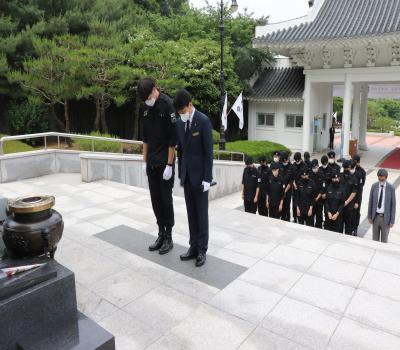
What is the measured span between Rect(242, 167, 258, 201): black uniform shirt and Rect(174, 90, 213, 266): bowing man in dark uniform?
13.8ft

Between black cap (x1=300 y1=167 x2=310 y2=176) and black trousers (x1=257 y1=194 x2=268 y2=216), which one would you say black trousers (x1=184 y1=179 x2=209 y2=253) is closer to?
black cap (x1=300 y1=167 x2=310 y2=176)

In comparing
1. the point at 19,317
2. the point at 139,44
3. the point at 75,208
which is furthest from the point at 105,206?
the point at 139,44

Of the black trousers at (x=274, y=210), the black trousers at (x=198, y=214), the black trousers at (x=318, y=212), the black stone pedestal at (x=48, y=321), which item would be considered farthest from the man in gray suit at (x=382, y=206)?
the black stone pedestal at (x=48, y=321)

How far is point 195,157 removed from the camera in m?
3.95

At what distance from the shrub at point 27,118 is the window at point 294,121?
41.2 feet

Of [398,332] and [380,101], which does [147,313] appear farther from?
[380,101]

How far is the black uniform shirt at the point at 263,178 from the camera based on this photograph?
8.04m

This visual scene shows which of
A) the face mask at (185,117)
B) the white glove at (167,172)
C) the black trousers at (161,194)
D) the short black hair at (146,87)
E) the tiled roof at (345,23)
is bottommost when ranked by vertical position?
the black trousers at (161,194)

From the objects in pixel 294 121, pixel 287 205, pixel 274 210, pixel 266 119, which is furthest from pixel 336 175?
pixel 266 119

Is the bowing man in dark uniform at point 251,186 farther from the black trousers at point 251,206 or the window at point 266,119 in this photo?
the window at point 266,119

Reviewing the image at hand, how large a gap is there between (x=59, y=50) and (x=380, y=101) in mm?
43677

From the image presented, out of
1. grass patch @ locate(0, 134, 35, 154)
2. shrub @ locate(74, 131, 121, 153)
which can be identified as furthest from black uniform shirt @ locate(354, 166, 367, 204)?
grass patch @ locate(0, 134, 35, 154)

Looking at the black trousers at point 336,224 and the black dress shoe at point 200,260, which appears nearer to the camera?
the black dress shoe at point 200,260

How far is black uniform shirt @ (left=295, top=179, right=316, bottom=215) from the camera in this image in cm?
730
